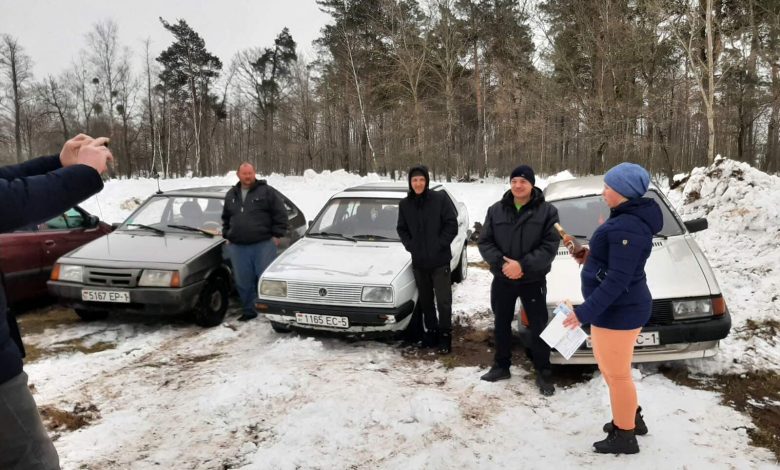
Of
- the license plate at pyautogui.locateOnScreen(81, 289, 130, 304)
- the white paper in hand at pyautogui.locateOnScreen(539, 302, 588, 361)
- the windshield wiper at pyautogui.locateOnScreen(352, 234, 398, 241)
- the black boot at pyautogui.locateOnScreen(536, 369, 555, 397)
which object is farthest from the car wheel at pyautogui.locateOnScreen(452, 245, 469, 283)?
the license plate at pyautogui.locateOnScreen(81, 289, 130, 304)

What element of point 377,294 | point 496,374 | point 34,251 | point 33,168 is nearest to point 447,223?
point 377,294

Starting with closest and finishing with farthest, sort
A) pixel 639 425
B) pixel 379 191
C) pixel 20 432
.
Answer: pixel 20 432 < pixel 639 425 < pixel 379 191

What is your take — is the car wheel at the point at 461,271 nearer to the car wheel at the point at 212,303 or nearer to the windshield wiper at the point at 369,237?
the windshield wiper at the point at 369,237

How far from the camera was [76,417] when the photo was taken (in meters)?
3.53

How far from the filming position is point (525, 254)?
375cm

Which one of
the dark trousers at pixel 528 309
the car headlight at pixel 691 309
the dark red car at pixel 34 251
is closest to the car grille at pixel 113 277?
the dark red car at pixel 34 251

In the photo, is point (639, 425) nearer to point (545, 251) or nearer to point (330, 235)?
point (545, 251)

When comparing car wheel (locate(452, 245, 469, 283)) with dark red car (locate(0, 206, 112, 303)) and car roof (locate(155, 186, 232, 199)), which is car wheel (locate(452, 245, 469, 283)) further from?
dark red car (locate(0, 206, 112, 303))

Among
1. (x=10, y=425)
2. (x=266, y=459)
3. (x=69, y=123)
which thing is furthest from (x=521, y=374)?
(x=69, y=123)

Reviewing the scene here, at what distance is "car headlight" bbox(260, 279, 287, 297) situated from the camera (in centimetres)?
474

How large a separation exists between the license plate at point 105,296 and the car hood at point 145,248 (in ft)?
1.23

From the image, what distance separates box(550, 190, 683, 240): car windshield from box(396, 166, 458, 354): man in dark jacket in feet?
4.71

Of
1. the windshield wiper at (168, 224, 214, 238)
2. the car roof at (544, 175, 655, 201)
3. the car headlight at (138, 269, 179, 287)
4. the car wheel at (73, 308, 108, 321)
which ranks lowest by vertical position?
the car wheel at (73, 308, 108, 321)

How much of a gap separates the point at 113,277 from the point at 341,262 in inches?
99.0
